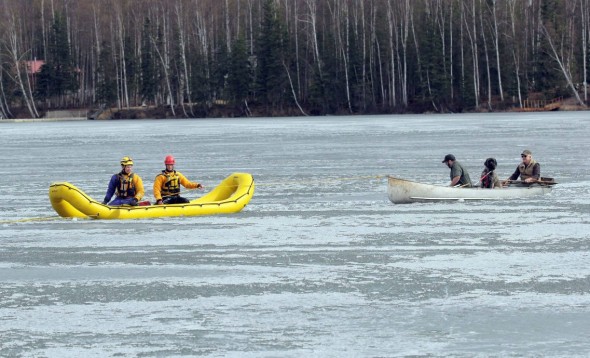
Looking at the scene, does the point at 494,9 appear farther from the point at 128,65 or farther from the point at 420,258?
the point at 420,258

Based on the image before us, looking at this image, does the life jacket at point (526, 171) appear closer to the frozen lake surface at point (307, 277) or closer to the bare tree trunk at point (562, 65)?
the frozen lake surface at point (307, 277)

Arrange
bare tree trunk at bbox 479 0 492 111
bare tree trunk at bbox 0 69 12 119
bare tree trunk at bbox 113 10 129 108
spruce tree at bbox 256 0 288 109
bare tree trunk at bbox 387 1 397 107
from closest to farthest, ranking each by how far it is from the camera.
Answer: bare tree trunk at bbox 479 0 492 111 < bare tree trunk at bbox 387 1 397 107 < spruce tree at bbox 256 0 288 109 < bare tree trunk at bbox 113 10 129 108 < bare tree trunk at bbox 0 69 12 119

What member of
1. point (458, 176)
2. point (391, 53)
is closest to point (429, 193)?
point (458, 176)

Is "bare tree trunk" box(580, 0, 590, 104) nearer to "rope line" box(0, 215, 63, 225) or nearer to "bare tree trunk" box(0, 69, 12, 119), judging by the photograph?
"bare tree trunk" box(0, 69, 12, 119)

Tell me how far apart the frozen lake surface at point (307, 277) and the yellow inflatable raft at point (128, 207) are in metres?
0.23

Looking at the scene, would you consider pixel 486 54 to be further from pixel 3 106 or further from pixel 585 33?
pixel 3 106

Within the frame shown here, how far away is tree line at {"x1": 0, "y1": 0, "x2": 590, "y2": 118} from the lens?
6575 centimetres

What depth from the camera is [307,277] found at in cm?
1082

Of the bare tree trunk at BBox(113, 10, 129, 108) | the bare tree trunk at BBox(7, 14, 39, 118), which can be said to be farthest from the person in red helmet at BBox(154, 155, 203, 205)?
the bare tree trunk at BBox(7, 14, 39, 118)

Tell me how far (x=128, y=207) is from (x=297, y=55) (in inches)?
2270

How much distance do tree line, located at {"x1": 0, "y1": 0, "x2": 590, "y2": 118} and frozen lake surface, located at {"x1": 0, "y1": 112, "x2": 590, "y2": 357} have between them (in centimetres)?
4568

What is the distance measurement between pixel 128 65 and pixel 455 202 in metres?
62.9

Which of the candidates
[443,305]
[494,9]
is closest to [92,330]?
[443,305]

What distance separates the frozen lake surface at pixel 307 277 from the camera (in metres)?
8.34
